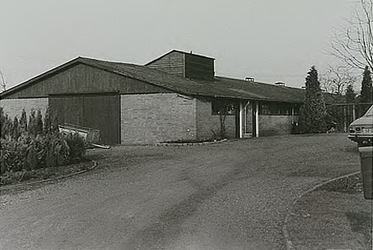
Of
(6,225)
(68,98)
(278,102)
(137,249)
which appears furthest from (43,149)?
(278,102)

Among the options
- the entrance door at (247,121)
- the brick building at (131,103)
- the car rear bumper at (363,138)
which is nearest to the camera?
the car rear bumper at (363,138)

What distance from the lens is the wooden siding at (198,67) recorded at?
3500cm

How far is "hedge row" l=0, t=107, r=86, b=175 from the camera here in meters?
14.2

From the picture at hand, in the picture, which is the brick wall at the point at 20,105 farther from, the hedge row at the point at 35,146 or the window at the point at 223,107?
the hedge row at the point at 35,146

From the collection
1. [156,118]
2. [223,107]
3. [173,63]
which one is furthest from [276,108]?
[156,118]

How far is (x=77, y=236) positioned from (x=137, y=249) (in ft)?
4.07

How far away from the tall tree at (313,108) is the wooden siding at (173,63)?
8.91 m

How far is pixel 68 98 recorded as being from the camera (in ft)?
96.5

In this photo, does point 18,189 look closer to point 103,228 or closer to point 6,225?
point 6,225

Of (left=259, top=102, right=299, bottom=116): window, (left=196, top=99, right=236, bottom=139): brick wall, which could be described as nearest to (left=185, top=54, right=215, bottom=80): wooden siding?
(left=259, top=102, right=299, bottom=116): window

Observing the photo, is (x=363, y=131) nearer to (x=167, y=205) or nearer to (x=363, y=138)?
(x=363, y=138)

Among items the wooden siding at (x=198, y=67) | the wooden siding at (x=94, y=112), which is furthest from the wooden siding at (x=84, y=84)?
the wooden siding at (x=198, y=67)

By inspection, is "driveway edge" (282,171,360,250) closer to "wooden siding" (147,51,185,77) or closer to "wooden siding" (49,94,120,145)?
"wooden siding" (49,94,120,145)

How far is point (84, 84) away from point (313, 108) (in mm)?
16007
